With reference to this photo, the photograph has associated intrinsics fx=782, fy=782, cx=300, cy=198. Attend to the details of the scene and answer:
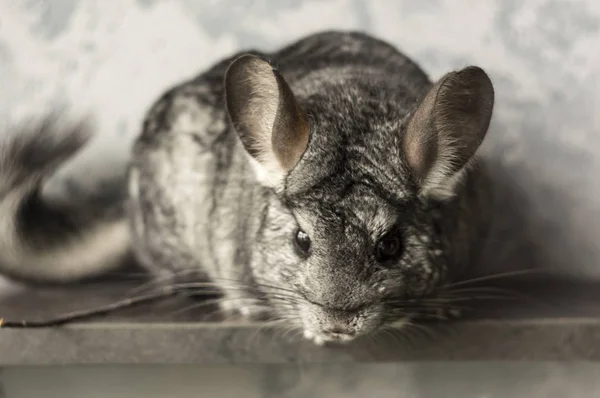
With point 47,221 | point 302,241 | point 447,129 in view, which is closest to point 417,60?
point 447,129

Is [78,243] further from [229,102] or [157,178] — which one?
[229,102]

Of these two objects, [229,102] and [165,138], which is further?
[165,138]

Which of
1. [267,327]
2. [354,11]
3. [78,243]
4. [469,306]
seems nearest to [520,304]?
[469,306]

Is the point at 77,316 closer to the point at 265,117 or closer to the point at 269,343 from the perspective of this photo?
the point at 269,343

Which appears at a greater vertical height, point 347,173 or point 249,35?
point 249,35

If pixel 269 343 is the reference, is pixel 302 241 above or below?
above

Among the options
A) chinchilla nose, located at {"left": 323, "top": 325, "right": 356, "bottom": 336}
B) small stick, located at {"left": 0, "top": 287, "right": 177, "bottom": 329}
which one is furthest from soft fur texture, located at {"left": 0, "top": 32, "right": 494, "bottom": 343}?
small stick, located at {"left": 0, "top": 287, "right": 177, "bottom": 329}

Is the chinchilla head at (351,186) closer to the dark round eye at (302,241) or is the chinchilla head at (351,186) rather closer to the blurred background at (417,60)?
the dark round eye at (302,241)

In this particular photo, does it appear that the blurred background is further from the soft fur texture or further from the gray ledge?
the gray ledge
